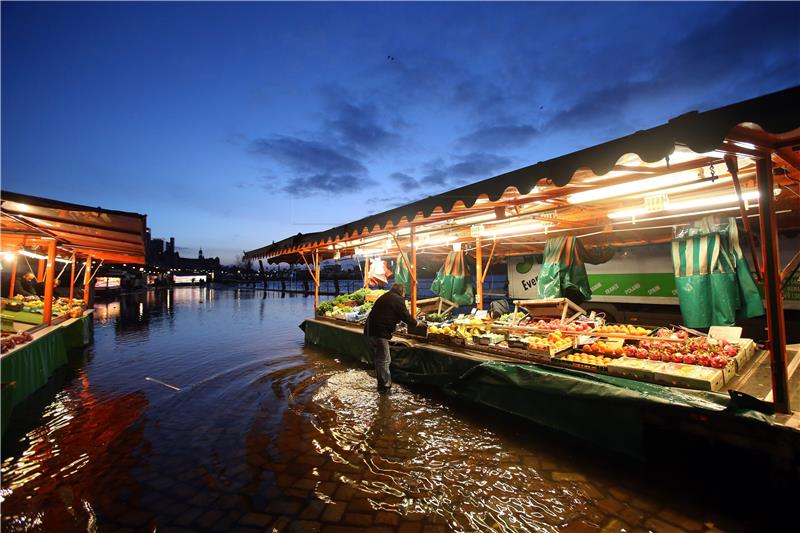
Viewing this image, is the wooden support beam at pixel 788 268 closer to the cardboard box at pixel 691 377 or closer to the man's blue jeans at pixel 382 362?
the cardboard box at pixel 691 377

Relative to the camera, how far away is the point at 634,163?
4.18 m

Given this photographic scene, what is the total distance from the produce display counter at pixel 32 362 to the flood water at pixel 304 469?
37cm

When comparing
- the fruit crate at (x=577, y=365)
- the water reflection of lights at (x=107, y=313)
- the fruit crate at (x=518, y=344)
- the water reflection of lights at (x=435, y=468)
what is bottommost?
the water reflection of lights at (x=435, y=468)

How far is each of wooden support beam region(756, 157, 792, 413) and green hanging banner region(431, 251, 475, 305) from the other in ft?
27.4

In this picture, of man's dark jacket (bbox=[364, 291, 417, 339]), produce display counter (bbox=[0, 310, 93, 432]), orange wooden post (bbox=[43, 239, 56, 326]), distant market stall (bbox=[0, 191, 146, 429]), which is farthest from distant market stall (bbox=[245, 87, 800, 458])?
orange wooden post (bbox=[43, 239, 56, 326])

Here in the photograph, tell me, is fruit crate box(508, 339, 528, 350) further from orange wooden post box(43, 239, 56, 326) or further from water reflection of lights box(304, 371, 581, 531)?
orange wooden post box(43, 239, 56, 326)

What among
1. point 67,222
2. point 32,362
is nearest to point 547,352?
point 67,222

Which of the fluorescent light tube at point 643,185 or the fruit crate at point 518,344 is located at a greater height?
the fluorescent light tube at point 643,185

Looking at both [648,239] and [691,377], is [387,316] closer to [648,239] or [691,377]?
[691,377]

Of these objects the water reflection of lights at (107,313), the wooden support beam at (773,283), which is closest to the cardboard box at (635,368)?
the wooden support beam at (773,283)

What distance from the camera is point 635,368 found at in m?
4.77

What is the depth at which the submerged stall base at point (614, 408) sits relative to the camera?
3289 millimetres

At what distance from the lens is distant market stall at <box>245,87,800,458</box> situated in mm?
3268

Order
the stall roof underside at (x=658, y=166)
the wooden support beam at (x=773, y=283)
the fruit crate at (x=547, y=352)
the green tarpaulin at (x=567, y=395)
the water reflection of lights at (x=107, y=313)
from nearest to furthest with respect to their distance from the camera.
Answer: the stall roof underside at (x=658, y=166), the wooden support beam at (x=773, y=283), the green tarpaulin at (x=567, y=395), the fruit crate at (x=547, y=352), the water reflection of lights at (x=107, y=313)
